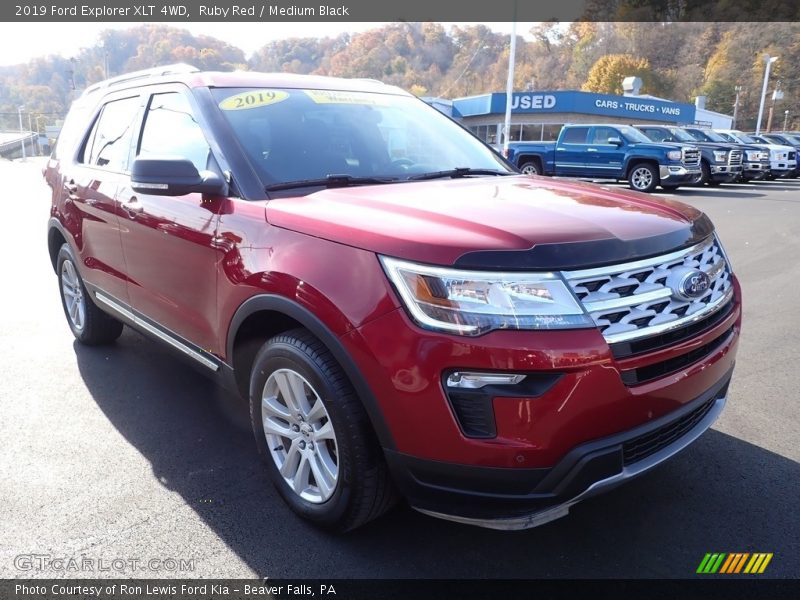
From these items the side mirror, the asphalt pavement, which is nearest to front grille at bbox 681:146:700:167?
the asphalt pavement

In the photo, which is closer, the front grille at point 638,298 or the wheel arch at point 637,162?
the front grille at point 638,298

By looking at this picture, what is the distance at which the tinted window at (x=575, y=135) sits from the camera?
60.5ft

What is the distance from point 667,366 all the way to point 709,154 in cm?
1833

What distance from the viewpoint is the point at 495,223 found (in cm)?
224

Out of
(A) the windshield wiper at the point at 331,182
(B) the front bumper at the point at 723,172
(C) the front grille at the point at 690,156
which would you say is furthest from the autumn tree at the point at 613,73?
(A) the windshield wiper at the point at 331,182

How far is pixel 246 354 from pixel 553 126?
1595 inches

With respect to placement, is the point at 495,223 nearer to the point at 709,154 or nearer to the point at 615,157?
the point at 615,157

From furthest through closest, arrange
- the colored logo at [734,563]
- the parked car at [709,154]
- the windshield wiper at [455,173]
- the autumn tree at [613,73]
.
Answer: the autumn tree at [613,73], the parked car at [709,154], the windshield wiper at [455,173], the colored logo at [734,563]

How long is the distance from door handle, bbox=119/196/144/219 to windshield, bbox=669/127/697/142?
702 inches

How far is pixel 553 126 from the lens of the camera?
40312 millimetres

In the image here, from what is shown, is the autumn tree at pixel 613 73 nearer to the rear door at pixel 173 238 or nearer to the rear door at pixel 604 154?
the rear door at pixel 604 154

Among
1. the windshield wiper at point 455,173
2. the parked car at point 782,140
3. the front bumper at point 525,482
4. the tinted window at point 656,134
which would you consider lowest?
the parked car at point 782,140

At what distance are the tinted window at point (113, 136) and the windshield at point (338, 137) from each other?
1.06 meters

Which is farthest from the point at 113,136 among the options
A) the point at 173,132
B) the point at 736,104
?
the point at 736,104
